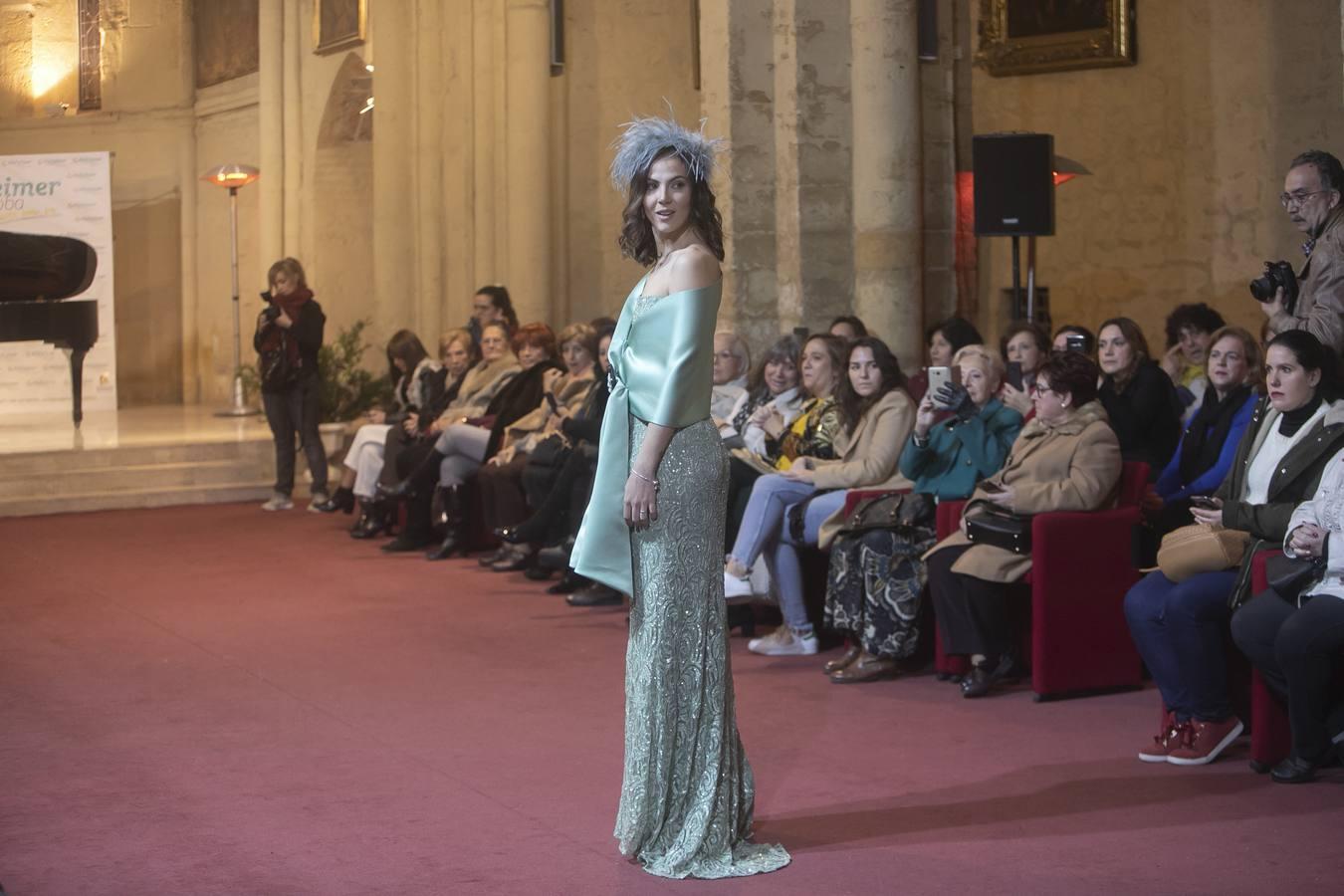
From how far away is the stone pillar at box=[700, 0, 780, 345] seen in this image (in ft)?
32.5

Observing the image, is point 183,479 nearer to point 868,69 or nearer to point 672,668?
point 868,69

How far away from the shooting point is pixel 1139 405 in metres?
7.38

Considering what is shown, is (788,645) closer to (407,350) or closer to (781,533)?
(781,533)

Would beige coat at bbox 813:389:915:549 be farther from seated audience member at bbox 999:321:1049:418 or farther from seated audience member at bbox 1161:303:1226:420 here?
seated audience member at bbox 1161:303:1226:420

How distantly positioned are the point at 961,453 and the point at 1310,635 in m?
1.95

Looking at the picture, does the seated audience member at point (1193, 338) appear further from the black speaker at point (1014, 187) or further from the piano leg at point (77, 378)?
the piano leg at point (77, 378)

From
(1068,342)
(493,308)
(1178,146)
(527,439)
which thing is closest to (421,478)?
(527,439)

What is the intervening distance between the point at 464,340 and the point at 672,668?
6524mm

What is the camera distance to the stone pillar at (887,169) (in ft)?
30.8

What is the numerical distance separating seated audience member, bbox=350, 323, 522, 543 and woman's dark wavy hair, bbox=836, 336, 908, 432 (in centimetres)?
315

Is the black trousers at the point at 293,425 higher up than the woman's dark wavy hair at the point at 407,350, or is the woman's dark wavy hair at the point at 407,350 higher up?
the woman's dark wavy hair at the point at 407,350

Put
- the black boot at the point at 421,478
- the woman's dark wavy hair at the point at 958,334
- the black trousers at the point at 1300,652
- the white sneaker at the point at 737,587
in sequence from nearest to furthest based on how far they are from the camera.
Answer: the black trousers at the point at 1300,652
the white sneaker at the point at 737,587
the woman's dark wavy hair at the point at 958,334
the black boot at the point at 421,478

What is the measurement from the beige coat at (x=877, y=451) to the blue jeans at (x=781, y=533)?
0.08m

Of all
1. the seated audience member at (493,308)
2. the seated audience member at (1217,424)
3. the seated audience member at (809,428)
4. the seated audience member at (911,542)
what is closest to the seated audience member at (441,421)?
the seated audience member at (493,308)
